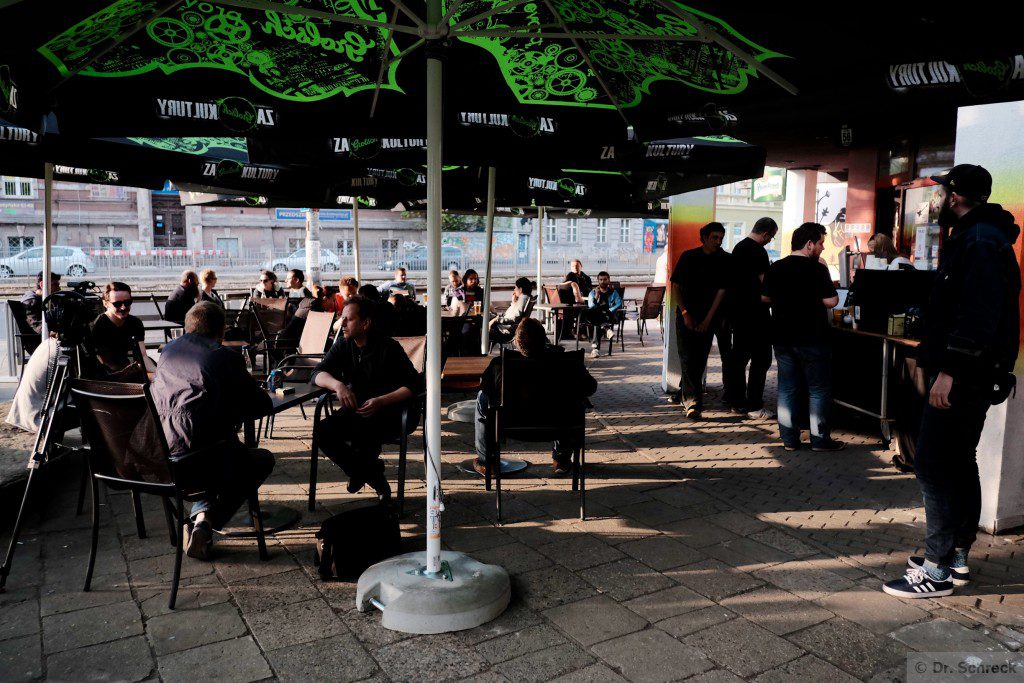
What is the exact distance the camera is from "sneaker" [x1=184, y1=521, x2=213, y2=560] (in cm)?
374

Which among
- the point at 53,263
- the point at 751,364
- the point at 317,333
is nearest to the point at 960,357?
the point at 751,364

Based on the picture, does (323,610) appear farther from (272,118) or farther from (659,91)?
(659,91)

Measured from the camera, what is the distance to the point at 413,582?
10.6 feet

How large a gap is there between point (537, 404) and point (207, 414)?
1.99 metres

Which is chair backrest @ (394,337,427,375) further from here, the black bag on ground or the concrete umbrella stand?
the concrete umbrella stand

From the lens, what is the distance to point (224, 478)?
12.2ft

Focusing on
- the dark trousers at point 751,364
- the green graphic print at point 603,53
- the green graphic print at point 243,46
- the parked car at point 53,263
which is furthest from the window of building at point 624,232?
the green graphic print at point 243,46

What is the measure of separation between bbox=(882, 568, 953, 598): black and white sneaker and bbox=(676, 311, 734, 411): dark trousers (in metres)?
3.85

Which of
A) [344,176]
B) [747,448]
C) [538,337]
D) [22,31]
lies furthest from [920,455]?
[344,176]

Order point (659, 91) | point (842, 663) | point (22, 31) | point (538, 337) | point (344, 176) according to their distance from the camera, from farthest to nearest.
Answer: point (344, 176)
point (538, 337)
point (659, 91)
point (22, 31)
point (842, 663)

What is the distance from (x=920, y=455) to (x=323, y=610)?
2.85 metres

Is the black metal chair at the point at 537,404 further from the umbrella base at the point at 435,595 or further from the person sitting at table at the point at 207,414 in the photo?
the person sitting at table at the point at 207,414

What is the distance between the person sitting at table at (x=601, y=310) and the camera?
486 inches

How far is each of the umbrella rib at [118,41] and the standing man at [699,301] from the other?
520cm
